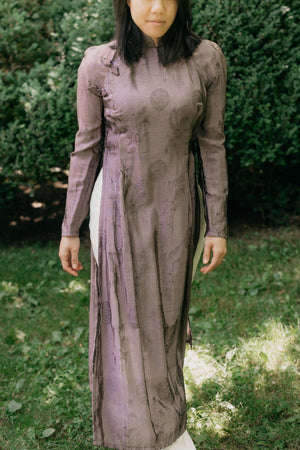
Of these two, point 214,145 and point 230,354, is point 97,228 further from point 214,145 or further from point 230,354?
point 230,354

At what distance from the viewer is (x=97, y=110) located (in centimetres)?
206

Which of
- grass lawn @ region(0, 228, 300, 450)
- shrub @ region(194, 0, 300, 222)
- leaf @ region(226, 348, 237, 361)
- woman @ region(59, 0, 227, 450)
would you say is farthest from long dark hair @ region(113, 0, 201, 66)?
shrub @ region(194, 0, 300, 222)

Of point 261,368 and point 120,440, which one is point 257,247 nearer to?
point 261,368

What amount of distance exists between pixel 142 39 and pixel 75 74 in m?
2.80

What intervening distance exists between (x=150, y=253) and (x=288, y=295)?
84.3 inches

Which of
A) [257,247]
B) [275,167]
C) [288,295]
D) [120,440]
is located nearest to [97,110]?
[120,440]

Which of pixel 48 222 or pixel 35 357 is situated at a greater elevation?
pixel 35 357

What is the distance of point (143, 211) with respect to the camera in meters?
2.09

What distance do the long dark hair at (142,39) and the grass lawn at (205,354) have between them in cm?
182

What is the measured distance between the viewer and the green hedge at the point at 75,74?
4402 millimetres

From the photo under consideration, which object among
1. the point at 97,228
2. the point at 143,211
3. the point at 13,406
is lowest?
the point at 13,406

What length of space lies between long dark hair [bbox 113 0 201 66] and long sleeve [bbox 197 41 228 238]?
12 cm

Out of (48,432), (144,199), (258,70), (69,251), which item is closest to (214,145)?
(144,199)

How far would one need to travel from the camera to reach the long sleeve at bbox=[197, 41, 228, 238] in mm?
2068
